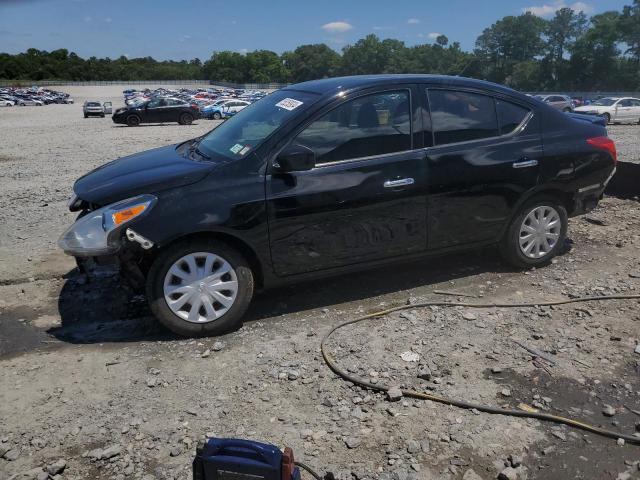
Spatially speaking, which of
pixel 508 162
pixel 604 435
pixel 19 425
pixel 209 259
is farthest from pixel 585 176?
pixel 19 425

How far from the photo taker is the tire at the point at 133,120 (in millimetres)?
29891

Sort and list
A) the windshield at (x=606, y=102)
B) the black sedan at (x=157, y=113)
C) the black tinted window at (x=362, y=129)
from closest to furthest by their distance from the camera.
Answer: the black tinted window at (x=362, y=129), the windshield at (x=606, y=102), the black sedan at (x=157, y=113)

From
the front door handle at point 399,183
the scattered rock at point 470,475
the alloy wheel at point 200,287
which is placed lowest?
the scattered rock at point 470,475

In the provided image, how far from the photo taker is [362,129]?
173 inches

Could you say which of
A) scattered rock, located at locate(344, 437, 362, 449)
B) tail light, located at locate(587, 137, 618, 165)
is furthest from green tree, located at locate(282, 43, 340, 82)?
scattered rock, located at locate(344, 437, 362, 449)

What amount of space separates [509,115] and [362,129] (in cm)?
151

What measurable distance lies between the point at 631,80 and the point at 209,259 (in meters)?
99.0

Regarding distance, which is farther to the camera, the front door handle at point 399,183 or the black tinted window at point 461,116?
the black tinted window at point 461,116

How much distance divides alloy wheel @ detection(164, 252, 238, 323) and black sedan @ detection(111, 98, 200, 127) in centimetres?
2824

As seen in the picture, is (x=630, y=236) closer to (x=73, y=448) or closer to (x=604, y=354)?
(x=604, y=354)

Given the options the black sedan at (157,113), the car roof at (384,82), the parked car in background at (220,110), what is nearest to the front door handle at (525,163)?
the car roof at (384,82)

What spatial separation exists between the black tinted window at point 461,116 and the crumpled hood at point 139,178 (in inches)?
76.2

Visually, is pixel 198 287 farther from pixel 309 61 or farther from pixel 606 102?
pixel 309 61

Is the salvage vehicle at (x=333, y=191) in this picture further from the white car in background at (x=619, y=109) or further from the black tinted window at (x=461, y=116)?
the white car in background at (x=619, y=109)
